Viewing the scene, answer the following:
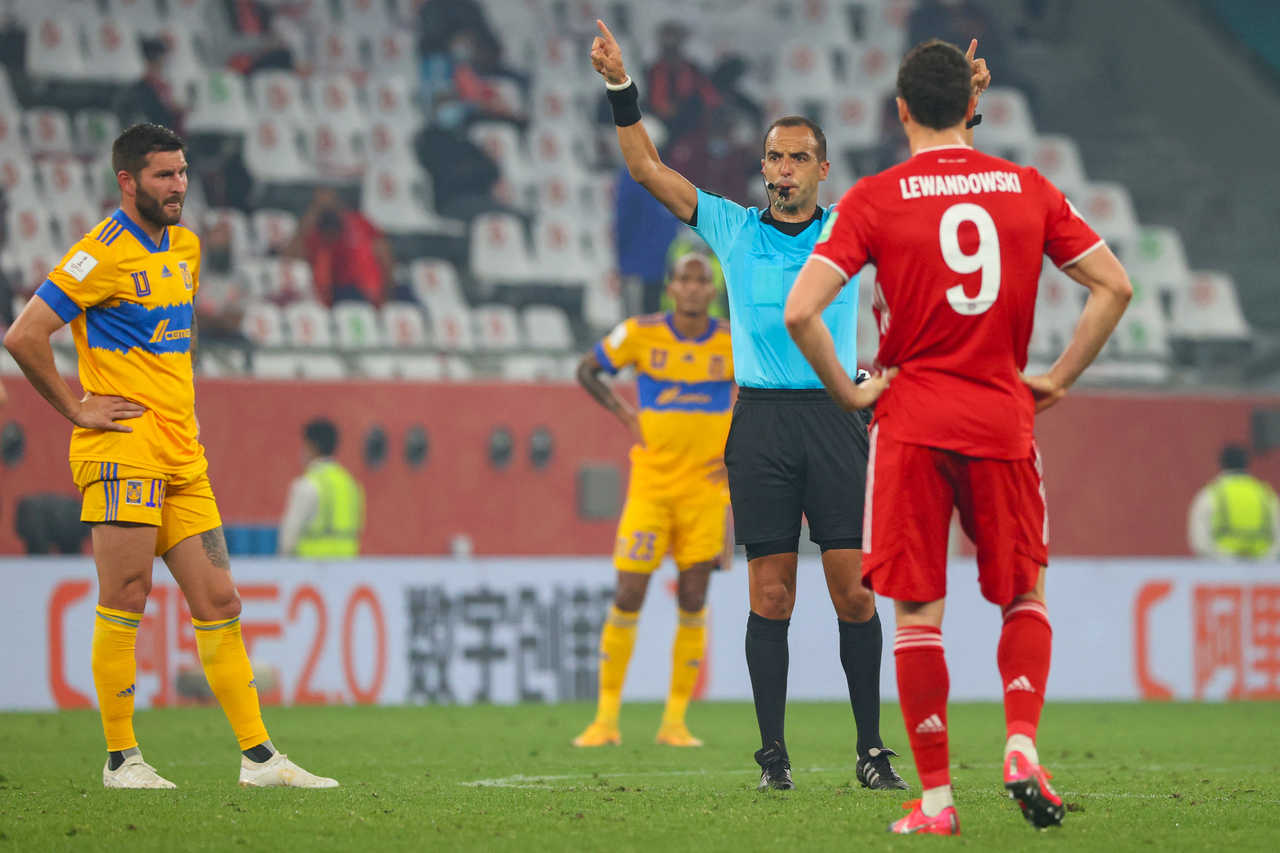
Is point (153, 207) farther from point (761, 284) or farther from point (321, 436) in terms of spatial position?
point (321, 436)

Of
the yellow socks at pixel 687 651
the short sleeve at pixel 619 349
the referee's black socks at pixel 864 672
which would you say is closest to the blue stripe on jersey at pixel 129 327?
the referee's black socks at pixel 864 672

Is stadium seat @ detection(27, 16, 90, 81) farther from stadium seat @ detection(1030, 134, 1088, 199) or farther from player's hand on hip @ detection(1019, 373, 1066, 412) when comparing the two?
player's hand on hip @ detection(1019, 373, 1066, 412)

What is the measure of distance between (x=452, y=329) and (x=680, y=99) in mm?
4194

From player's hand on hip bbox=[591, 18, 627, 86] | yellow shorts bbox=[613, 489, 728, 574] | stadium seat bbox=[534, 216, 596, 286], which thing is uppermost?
stadium seat bbox=[534, 216, 596, 286]

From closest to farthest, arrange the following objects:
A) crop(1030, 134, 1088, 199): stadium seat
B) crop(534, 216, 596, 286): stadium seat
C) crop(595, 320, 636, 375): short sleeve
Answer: crop(595, 320, 636, 375): short sleeve
crop(534, 216, 596, 286): stadium seat
crop(1030, 134, 1088, 199): stadium seat

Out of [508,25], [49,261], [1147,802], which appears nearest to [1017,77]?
[508,25]

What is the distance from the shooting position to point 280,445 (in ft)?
51.2

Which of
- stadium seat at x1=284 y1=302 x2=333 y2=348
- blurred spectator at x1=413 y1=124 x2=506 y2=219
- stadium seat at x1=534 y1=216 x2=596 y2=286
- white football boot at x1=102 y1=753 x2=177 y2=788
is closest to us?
white football boot at x1=102 y1=753 x2=177 y2=788

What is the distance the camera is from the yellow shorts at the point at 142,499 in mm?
6277

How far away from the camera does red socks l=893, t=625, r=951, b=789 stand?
484 centimetres

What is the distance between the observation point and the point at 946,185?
4.89 m

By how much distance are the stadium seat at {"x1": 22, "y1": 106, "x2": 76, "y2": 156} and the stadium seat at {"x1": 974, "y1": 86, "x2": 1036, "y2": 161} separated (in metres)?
9.77

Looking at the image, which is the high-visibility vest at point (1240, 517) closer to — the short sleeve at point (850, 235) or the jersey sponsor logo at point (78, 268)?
the short sleeve at point (850, 235)

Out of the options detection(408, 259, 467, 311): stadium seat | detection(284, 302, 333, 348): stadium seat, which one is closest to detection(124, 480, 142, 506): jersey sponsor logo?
detection(284, 302, 333, 348): stadium seat
